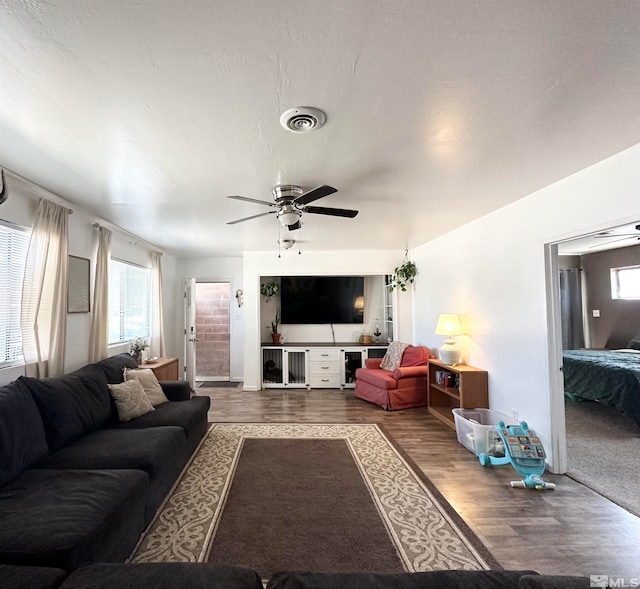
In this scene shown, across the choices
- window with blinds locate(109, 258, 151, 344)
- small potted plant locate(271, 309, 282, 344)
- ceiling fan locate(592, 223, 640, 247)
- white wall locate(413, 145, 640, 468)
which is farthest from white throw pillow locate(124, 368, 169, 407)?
ceiling fan locate(592, 223, 640, 247)

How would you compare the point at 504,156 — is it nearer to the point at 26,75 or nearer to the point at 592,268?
the point at 26,75

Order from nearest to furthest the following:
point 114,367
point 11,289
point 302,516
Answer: point 302,516 → point 11,289 → point 114,367

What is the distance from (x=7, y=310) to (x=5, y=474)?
1.38m

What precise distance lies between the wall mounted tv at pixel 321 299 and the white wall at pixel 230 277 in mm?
931

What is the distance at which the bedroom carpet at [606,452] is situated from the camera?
2.51 meters

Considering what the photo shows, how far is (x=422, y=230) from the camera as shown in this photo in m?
4.33

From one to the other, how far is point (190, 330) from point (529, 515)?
218 inches

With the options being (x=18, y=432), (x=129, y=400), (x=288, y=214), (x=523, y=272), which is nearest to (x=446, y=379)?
(x=523, y=272)

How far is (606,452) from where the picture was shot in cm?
312

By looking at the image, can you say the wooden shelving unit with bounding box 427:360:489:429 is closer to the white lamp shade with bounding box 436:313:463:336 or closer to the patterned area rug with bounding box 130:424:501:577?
the white lamp shade with bounding box 436:313:463:336

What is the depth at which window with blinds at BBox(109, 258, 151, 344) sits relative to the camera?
4.18 meters

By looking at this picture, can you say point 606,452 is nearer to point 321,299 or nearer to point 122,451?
point 122,451

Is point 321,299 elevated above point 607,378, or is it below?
above

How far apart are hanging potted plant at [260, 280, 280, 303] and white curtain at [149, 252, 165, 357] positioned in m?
1.84
